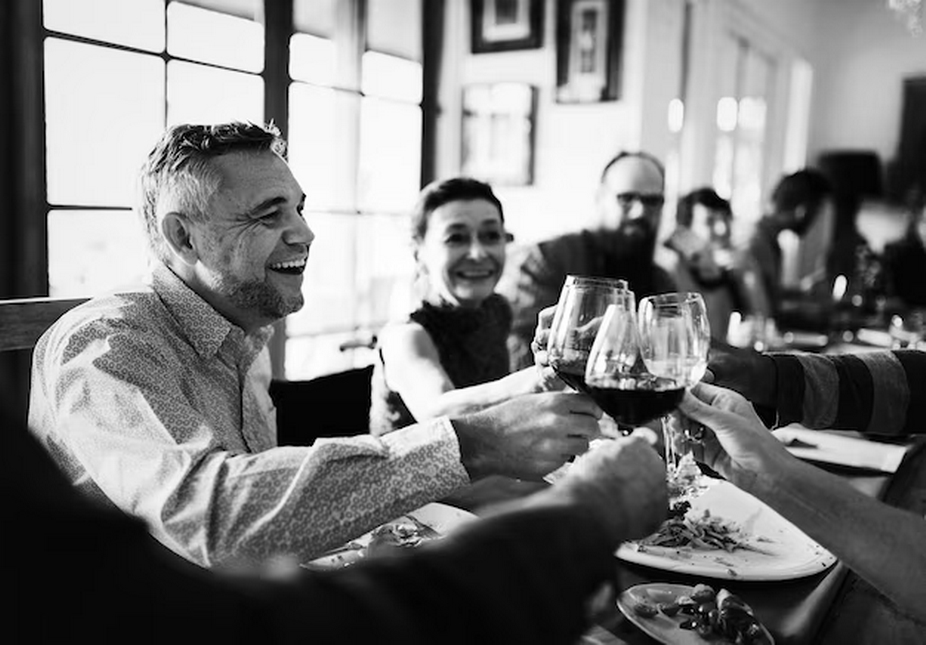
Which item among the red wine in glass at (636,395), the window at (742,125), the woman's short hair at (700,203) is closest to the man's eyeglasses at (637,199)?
the woman's short hair at (700,203)

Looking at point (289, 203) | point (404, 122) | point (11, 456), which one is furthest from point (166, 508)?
point (404, 122)

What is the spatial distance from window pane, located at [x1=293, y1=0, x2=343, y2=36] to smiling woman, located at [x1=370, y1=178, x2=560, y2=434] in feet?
3.75

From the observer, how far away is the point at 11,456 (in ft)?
1.37

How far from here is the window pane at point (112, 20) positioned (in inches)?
82.7

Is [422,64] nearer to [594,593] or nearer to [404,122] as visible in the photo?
[404,122]

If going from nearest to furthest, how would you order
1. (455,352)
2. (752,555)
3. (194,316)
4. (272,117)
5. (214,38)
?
(752,555), (194,316), (455,352), (214,38), (272,117)

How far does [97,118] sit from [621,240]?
72.1 inches

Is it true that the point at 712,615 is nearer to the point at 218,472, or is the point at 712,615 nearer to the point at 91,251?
the point at 218,472

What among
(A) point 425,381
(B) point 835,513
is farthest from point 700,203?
(B) point 835,513

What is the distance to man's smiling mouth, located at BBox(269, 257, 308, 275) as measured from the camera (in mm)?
1386

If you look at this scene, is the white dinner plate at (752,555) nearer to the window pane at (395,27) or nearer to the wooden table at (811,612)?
the wooden table at (811,612)

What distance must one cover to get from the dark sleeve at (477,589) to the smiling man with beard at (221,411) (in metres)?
0.39

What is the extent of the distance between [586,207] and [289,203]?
2.93 meters

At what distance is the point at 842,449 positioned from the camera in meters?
1.75
